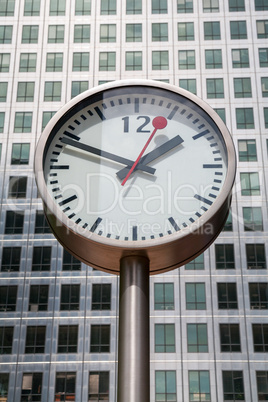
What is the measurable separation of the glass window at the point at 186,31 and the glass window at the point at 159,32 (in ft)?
3.18

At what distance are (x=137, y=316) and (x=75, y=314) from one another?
3000cm

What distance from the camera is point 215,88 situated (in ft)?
119

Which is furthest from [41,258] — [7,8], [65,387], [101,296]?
[7,8]

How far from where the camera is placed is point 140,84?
278 cm

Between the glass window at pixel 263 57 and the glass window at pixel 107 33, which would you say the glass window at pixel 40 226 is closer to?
the glass window at pixel 107 33

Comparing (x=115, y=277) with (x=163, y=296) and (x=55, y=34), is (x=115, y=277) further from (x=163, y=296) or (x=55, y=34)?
(x=55, y=34)

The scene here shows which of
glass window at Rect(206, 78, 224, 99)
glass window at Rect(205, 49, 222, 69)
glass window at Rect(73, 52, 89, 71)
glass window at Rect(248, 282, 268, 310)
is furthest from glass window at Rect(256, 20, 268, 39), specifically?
glass window at Rect(248, 282, 268, 310)

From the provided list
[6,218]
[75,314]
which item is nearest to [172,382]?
[75,314]

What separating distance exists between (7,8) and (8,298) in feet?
67.5

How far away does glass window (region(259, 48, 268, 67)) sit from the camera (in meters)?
36.6

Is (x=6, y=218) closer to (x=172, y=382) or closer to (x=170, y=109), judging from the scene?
(x=172, y=382)

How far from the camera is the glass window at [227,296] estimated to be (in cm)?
3109

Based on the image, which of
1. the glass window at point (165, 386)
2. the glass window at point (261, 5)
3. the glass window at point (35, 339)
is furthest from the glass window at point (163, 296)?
the glass window at point (261, 5)

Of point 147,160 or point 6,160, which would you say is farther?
point 6,160
